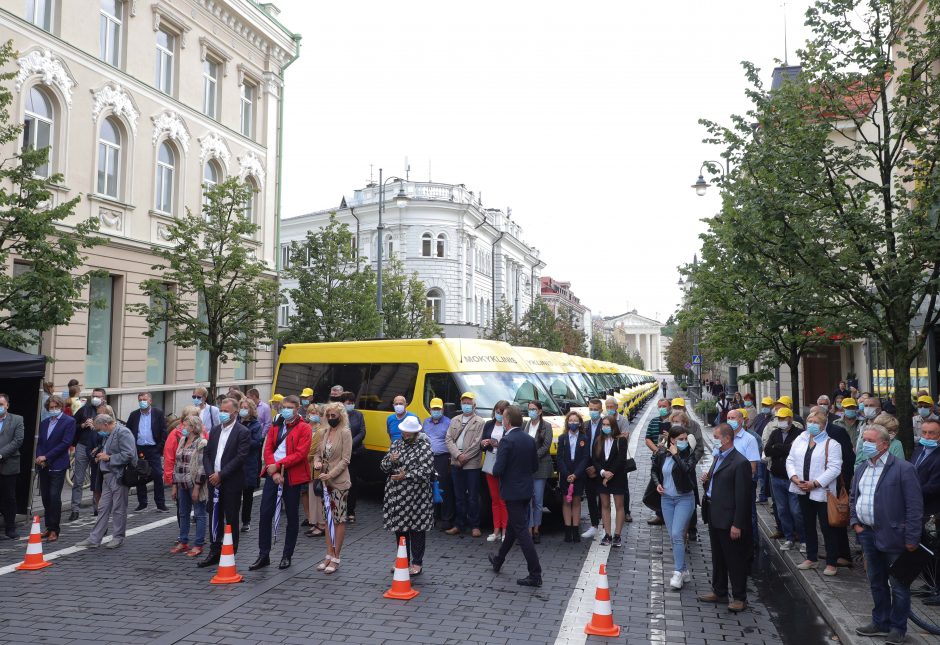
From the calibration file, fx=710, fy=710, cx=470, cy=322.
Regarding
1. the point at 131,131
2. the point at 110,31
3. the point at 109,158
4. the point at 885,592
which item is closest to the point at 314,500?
the point at 885,592

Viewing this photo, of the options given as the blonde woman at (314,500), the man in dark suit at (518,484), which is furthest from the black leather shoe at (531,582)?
→ the blonde woman at (314,500)

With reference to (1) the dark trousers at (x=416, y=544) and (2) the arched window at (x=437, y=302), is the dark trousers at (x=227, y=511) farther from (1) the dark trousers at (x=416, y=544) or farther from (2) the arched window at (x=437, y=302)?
(2) the arched window at (x=437, y=302)

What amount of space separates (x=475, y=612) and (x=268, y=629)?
1857 millimetres

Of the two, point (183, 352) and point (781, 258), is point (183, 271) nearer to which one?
point (183, 352)

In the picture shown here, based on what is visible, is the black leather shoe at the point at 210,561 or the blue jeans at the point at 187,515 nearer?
the black leather shoe at the point at 210,561

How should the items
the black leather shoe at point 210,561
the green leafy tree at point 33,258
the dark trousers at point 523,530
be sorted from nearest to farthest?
the dark trousers at point 523,530 → the black leather shoe at point 210,561 → the green leafy tree at point 33,258

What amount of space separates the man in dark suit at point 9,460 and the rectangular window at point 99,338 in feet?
31.9

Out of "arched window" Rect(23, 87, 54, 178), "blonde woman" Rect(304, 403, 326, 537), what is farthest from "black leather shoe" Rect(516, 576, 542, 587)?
"arched window" Rect(23, 87, 54, 178)

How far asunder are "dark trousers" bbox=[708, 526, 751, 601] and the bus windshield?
186 inches

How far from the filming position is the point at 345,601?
6.93 m

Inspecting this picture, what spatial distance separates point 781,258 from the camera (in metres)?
9.87

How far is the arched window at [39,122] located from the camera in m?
17.2

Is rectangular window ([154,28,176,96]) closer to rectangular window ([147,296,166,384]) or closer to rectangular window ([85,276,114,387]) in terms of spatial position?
rectangular window ([85,276,114,387])

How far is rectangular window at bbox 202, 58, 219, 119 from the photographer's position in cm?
2395
